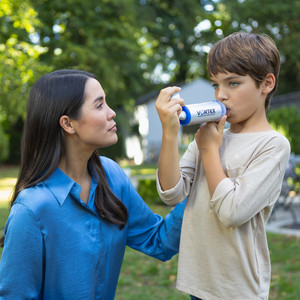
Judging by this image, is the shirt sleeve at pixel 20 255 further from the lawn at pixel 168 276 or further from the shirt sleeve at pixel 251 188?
the lawn at pixel 168 276

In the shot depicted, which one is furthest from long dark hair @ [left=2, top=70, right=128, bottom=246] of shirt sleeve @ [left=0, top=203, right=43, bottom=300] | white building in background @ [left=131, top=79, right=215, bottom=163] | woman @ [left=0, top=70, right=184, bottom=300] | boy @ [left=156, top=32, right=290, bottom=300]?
white building in background @ [left=131, top=79, right=215, bottom=163]

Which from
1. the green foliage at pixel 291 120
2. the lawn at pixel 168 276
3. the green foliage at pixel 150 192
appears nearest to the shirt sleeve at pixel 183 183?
the lawn at pixel 168 276

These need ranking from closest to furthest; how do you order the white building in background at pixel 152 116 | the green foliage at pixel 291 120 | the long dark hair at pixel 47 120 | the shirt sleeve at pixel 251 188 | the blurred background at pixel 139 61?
the shirt sleeve at pixel 251 188
the long dark hair at pixel 47 120
the blurred background at pixel 139 61
the green foliage at pixel 291 120
the white building in background at pixel 152 116

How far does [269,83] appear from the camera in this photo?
5.64ft

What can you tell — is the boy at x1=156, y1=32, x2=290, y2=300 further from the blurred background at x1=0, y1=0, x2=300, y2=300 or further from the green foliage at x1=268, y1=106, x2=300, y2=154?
the green foliage at x1=268, y1=106, x2=300, y2=154

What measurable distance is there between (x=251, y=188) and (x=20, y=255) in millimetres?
981

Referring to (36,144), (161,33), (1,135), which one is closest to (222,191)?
(36,144)

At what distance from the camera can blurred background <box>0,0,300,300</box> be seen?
6.02m

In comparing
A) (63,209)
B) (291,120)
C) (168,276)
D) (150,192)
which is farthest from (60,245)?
(291,120)

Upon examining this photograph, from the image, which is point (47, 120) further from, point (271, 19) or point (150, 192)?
point (271, 19)

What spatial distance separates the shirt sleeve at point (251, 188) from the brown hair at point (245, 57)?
0.29 metres

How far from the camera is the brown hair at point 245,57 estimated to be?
1646 mm

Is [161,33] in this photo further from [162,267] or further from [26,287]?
[26,287]

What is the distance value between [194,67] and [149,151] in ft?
29.8
